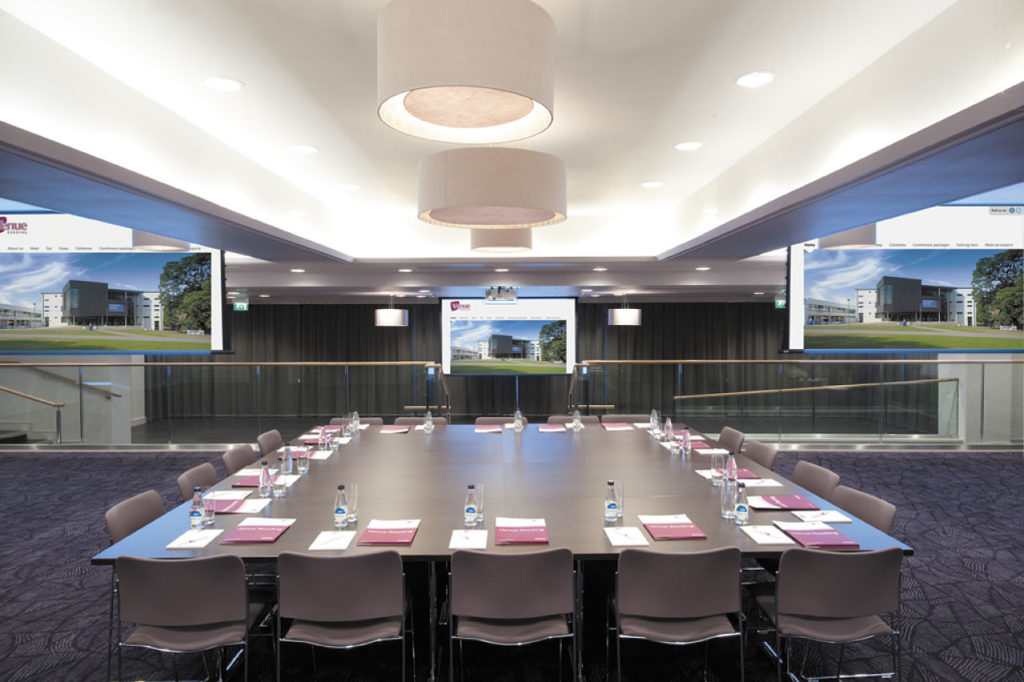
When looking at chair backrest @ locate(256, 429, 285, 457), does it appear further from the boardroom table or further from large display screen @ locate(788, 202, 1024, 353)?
large display screen @ locate(788, 202, 1024, 353)

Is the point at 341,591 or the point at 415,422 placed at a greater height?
the point at 415,422

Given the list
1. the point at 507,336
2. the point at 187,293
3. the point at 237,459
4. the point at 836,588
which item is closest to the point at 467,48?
the point at 836,588

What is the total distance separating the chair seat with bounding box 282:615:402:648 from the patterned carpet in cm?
57

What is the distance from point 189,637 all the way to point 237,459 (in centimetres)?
229

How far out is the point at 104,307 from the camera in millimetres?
5965

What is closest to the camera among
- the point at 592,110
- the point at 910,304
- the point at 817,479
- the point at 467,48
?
the point at 467,48

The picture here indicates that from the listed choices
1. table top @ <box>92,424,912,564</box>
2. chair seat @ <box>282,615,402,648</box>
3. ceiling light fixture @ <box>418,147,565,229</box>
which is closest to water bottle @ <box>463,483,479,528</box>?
table top @ <box>92,424,912,564</box>

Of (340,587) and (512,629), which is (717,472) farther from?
(340,587)

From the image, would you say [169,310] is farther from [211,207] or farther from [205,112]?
[205,112]

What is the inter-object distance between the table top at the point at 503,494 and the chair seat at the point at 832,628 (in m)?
0.31

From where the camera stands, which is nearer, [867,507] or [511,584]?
[511,584]

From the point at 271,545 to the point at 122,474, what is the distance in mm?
6009

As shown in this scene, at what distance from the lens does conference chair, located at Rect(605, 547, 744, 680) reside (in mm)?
2645

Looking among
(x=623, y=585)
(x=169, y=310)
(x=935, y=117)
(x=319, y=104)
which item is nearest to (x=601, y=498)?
(x=623, y=585)
